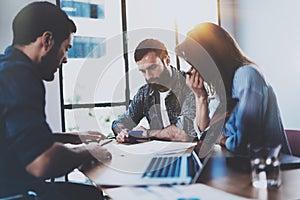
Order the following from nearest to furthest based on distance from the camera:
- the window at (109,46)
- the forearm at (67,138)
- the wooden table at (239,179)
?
the wooden table at (239,179)
the forearm at (67,138)
the window at (109,46)

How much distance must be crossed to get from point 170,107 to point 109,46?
1.21 feet

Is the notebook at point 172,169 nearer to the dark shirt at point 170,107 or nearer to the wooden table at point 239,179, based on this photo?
the wooden table at point 239,179

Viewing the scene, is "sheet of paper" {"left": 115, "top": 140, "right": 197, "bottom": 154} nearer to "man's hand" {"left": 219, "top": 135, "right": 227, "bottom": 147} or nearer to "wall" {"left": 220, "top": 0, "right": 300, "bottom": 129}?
"man's hand" {"left": 219, "top": 135, "right": 227, "bottom": 147}

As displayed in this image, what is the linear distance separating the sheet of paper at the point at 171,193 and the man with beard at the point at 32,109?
13cm

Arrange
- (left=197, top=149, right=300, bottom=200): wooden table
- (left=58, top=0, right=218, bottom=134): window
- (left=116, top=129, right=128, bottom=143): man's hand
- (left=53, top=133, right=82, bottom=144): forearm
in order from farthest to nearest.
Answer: (left=116, top=129, right=128, bottom=143): man's hand, (left=58, top=0, right=218, bottom=134): window, (left=53, top=133, right=82, bottom=144): forearm, (left=197, top=149, right=300, bottom=200): wooden table

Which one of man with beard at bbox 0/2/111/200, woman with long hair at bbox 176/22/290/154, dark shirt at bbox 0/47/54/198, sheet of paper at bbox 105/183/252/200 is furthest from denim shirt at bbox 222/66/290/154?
dark shirt at bbox 0/47/54/198

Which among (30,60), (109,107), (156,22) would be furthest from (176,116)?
(30,60)

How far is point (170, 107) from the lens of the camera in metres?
1.44

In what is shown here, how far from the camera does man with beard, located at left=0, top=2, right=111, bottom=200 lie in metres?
1.02

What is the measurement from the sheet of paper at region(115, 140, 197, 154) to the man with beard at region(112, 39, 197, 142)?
0.03 metres

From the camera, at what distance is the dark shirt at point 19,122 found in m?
1.02

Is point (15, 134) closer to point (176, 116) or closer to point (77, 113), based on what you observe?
point (77, 113)

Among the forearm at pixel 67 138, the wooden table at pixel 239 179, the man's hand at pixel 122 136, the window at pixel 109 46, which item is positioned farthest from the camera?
the man's hand at pixel 122 136

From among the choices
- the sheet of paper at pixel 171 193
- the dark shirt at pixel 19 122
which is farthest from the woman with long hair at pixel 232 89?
the dark shirt at pixel 19 122
